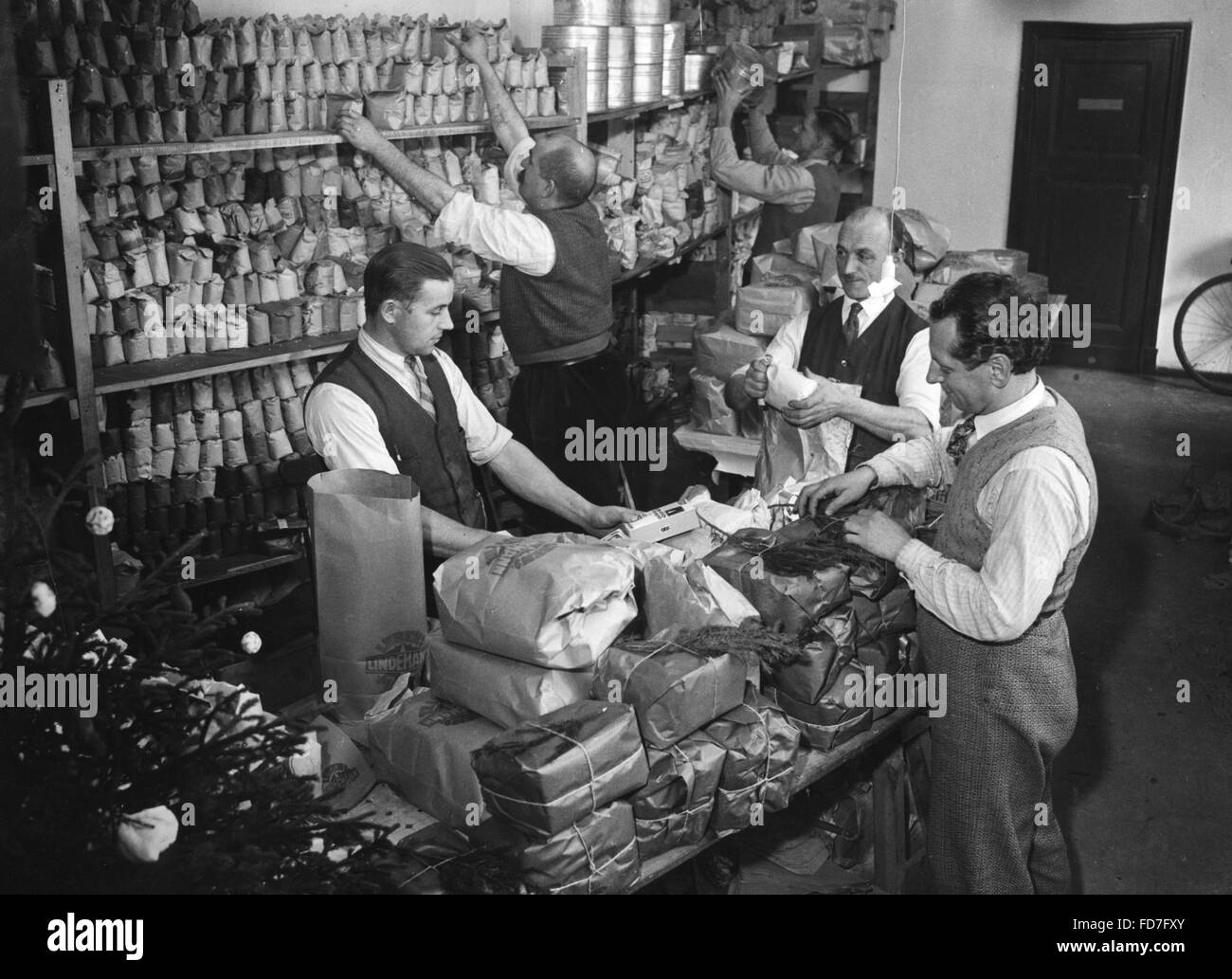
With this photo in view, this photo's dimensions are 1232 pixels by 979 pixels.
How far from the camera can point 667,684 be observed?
2363 mm

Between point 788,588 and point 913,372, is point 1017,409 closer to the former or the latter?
point 788,588

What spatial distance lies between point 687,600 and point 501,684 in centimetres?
40

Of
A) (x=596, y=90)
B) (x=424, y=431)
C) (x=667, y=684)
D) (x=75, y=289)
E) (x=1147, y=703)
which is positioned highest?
(x=596, y=90)

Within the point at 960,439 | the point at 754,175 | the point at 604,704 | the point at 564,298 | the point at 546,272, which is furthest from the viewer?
the point at 754,175

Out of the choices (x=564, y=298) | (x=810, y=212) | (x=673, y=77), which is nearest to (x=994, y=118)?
(x=810, y=212)

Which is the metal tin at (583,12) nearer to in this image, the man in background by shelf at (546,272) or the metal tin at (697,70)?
the man in background by shelf at (546,272)

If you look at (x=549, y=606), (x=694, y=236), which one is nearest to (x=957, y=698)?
(x=549, y=606)

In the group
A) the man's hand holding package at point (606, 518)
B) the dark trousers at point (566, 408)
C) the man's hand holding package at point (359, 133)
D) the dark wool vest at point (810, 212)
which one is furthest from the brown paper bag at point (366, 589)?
the dark wool vest at point (810, 212)

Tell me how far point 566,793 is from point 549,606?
0.36 m

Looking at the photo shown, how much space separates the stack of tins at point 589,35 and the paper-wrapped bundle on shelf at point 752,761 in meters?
3.66

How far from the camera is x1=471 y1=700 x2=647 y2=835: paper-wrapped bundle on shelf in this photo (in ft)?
7.16

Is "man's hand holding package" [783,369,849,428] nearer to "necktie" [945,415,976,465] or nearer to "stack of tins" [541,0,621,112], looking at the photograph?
"necktie" [945,415,976,465]

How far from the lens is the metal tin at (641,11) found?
589 centimetres

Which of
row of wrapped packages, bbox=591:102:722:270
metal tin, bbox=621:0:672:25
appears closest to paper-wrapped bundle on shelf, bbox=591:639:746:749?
row of wrapped packages, bbox=591:102:722:270
